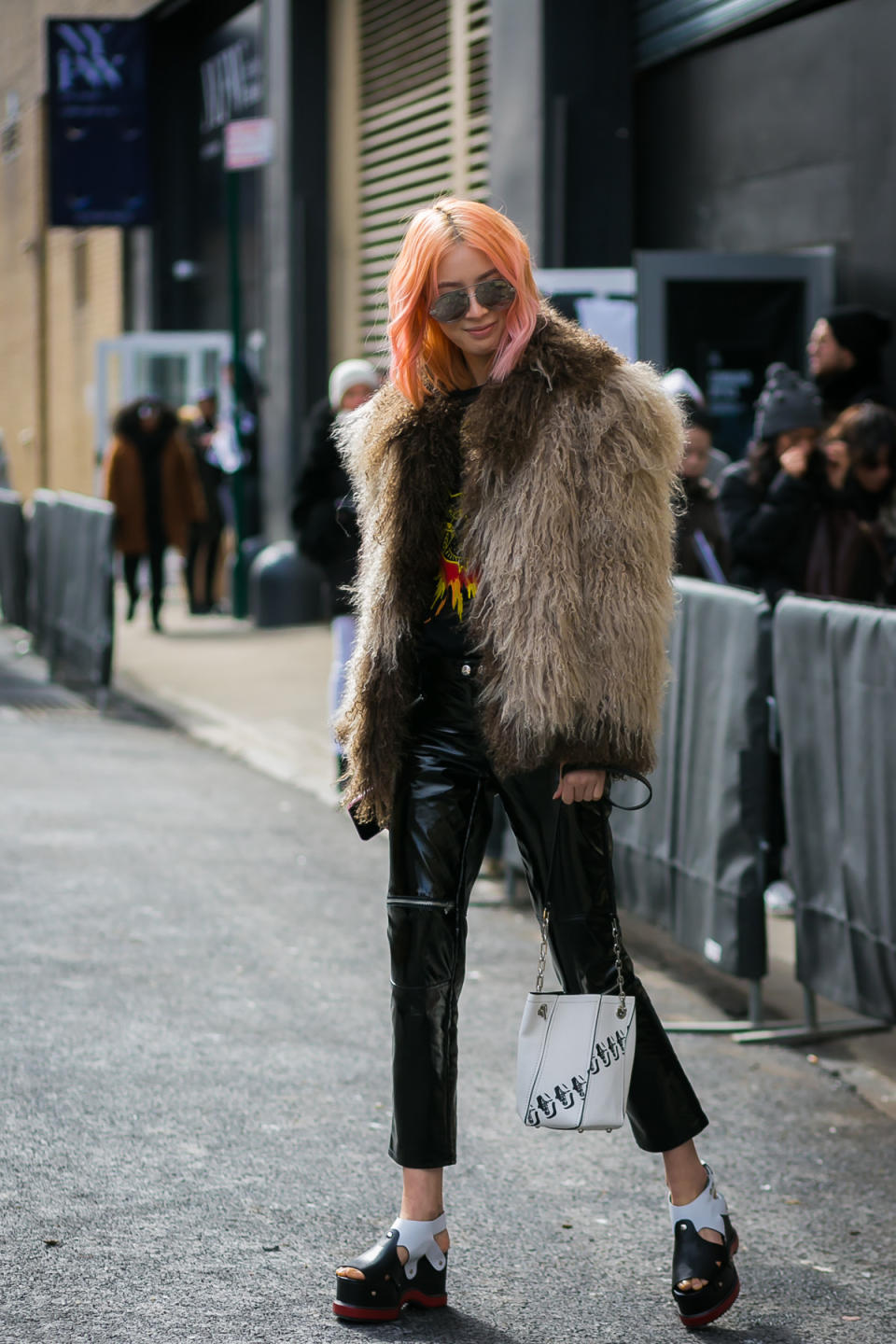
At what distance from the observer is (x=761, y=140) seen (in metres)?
10.9

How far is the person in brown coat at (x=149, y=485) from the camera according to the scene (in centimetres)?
1636

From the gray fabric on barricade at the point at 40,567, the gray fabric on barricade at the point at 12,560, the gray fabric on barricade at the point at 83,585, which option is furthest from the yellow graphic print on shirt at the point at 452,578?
the gray fabric on barricade at the point at 12,560

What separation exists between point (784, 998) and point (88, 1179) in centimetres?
261

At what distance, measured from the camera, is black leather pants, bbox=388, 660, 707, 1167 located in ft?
11.6

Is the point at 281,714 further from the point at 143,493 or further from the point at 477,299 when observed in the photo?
the point at 477,299

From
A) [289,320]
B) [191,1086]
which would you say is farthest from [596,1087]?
[289,320]

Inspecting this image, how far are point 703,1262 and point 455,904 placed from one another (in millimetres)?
786

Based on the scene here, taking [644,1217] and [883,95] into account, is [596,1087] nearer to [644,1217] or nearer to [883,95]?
[644,1217]

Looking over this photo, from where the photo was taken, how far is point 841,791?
203 inches

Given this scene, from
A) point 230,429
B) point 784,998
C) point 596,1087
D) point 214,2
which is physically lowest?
point 784,998

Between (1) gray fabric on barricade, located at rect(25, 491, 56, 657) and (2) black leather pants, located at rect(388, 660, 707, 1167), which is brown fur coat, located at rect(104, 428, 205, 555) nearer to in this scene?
(1) gray fabric on barricade, located at rect(25, 491, 56, 657)

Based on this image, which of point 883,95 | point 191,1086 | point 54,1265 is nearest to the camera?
point 54,1265

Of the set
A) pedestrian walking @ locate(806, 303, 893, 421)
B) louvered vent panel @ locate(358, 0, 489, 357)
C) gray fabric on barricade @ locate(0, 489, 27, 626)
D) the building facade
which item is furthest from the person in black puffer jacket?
gray fabric on barricade @ locate(0, 489, 27, 626)

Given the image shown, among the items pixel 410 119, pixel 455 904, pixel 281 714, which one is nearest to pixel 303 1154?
pixel 455 904
